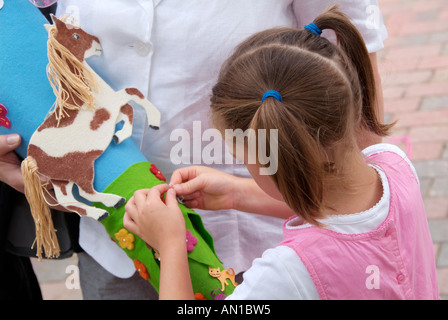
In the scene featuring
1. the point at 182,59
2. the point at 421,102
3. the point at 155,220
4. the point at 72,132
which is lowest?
the point at 421,102

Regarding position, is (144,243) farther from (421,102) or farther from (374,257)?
(421,102)

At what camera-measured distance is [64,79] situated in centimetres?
102

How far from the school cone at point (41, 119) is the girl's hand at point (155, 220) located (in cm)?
4

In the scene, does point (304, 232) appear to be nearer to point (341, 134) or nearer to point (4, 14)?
point (341, 134)

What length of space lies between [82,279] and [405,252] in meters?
0.75

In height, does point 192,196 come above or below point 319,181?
below

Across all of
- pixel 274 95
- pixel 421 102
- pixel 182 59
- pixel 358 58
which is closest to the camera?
pixel 274 95

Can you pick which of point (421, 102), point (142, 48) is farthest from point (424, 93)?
point (142, 48)

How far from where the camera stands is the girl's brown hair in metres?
0.87

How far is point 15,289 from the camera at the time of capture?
1393 millimetres

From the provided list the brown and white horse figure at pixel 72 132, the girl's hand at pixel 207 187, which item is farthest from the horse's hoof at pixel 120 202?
the girl's hand at pixel 207 187

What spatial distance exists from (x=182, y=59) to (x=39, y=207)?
1.31 ft

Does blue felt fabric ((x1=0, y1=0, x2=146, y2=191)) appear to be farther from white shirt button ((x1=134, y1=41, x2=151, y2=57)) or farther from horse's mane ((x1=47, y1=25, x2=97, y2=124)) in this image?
white shirt button ((x1=134, y1=41, x2=151, y2=57))

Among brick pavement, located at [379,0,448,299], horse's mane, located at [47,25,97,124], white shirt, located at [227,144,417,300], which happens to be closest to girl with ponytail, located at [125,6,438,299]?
white shirt, located at [227,144,417,300]
